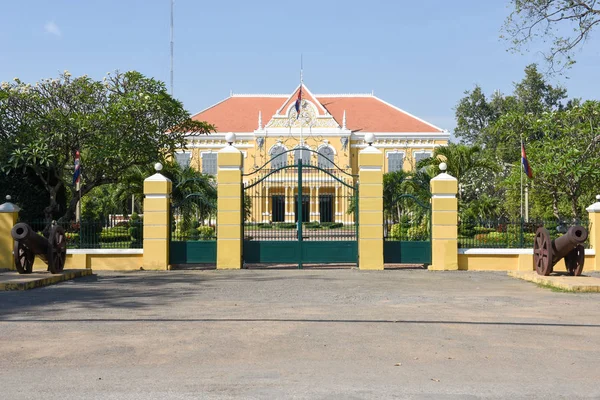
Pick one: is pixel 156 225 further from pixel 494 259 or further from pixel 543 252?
pixel 543 252

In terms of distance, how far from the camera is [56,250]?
14.7 metres

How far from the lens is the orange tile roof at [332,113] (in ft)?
178

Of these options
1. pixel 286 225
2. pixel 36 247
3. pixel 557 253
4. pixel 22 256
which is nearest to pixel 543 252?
pixel 557 253

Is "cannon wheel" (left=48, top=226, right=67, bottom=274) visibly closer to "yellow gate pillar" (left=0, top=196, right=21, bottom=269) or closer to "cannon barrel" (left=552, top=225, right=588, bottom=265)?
"yellow gate pillar" (left=0, top=196, right=21, bottom=269)

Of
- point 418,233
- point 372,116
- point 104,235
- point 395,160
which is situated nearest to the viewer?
point 104,235

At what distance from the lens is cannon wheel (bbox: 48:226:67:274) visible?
47.6 ft

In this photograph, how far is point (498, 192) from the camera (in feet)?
153

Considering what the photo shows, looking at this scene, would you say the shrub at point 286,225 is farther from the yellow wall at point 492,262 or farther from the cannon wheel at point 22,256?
the cannon wheel at point 22,256

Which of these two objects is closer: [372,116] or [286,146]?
[286,146]

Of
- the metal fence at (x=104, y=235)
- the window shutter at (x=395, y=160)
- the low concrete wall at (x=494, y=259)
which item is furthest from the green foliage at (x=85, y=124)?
the window shutter at (x=395, y=160)

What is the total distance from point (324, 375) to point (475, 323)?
11.4 feet

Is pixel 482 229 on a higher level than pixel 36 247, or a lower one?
higher

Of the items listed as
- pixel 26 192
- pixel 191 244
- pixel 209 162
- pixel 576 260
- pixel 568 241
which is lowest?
pixel 576 260

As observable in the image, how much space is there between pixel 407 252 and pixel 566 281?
5.05 m
